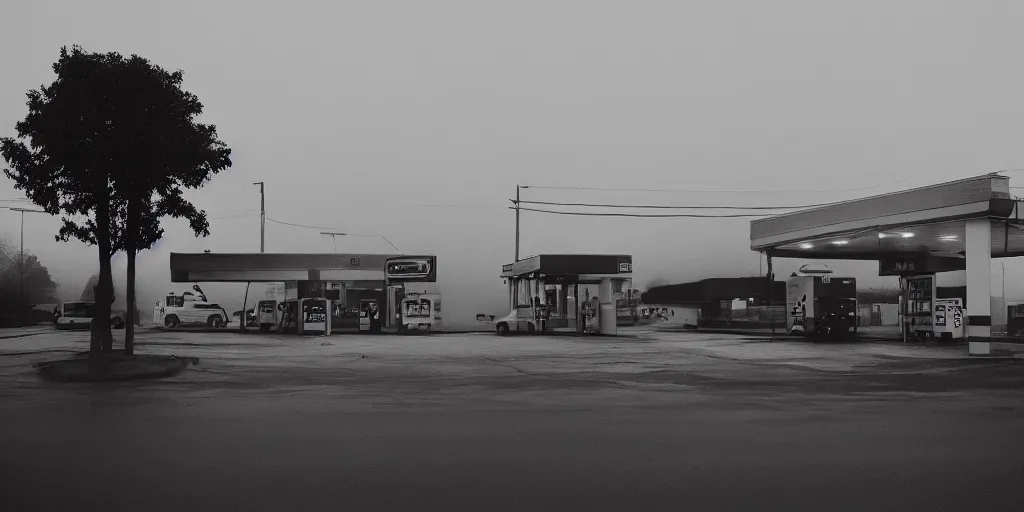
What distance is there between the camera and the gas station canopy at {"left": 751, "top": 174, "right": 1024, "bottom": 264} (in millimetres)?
24000

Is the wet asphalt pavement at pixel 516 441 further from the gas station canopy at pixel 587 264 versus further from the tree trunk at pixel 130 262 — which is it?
the gas station canopy at pixel 587 264

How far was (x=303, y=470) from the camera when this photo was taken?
789 centimetres

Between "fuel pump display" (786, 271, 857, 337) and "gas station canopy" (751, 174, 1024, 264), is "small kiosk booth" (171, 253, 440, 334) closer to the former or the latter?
"fuel pump display" (786, 271, 857, 337)

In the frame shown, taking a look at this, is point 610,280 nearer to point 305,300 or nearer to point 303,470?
point 305,300

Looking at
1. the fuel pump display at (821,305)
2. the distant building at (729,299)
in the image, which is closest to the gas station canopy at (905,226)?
the fuel pump display at (821,305)

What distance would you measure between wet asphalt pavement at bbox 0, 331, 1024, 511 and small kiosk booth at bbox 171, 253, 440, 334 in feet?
103

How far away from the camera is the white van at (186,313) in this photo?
57094mm

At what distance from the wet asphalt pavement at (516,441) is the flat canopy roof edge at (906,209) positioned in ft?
22.5

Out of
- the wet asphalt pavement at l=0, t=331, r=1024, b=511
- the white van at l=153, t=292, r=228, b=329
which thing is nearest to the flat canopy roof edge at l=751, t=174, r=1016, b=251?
the wet asphalt pavement at l=0, t=331, r=1024, b=511

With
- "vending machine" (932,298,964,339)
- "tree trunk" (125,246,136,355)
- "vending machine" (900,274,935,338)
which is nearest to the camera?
"tree trunk" (125,246,136,355)

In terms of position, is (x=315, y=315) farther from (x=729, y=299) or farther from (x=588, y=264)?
(x=729, y=299)

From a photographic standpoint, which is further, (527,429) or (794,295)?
(794,295)

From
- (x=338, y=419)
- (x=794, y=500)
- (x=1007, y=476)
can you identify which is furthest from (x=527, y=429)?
(x=1007, y=476)

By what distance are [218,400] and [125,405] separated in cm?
138
